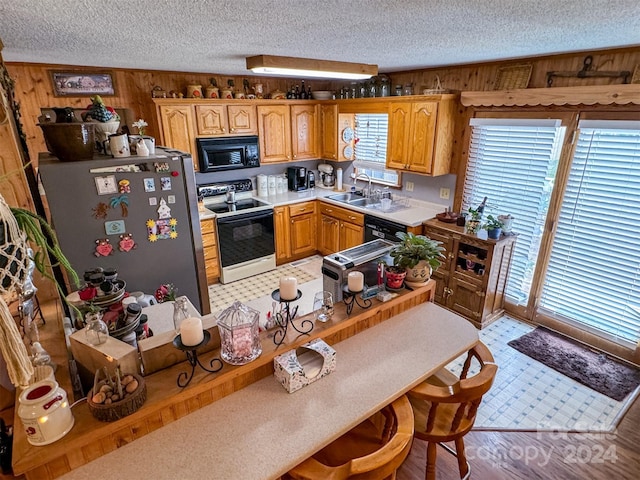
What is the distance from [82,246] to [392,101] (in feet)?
11.3

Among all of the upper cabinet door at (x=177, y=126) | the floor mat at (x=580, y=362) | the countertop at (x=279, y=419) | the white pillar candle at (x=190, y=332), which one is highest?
the upper cabinet door at (x=177, y=126)

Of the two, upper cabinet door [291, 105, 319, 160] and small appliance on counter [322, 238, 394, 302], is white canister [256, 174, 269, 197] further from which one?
small appliance on counter [322, 238, 394, 302]

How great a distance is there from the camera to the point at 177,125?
13.0 ft

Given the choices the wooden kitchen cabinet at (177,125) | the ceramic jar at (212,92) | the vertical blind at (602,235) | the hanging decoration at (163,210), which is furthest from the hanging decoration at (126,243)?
the vertical blind at (602,235)

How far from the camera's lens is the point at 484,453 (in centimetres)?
221

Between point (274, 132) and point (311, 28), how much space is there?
302 centimetres

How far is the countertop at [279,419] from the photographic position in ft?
3.88

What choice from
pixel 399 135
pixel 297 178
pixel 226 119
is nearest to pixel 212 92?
pixel 226 119

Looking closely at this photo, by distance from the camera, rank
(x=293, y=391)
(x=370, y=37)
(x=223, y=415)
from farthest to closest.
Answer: (x=370, y=37)
(x=293, y=391)
(x=223, y=415)

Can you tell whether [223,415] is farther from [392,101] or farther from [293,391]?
[392,101]

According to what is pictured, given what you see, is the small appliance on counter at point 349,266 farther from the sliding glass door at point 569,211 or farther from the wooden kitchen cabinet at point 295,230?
the wooden kitchen cabinet at point 295,230

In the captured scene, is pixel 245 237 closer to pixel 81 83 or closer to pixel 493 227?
pixel 81 83

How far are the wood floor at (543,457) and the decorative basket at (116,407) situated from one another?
1602mm

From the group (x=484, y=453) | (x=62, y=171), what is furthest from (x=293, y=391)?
(x=62, y=171)
